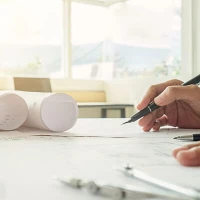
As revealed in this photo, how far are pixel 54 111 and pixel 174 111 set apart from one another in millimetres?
373

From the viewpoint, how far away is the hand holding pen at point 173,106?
883mm

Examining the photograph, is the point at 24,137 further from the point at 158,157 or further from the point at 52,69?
the point at 52,69

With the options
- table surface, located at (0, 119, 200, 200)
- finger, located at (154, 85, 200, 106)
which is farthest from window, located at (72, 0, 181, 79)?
table surface, located at (0, 119, 200, 200)

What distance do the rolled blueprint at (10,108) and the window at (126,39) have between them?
2.68 metres

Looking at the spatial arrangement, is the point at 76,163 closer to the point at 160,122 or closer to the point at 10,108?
the point at 10,108

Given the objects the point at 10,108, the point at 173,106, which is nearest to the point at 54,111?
the point at 10,108

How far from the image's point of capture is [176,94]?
2.89ft

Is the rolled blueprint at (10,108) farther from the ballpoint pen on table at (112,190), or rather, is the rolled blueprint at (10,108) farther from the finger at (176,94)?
the ballpoint pen on table at (112,190)

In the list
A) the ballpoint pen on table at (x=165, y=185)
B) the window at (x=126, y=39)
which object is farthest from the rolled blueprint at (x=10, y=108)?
the window at (x=126, y=39)

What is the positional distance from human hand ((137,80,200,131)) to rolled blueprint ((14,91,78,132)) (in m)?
0.20

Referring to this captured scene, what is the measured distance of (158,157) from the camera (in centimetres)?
50

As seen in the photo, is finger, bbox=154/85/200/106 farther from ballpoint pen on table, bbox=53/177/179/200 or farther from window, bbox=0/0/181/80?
window, bbox=0/0/181/80

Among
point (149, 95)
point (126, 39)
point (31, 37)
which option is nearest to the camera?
point (149, 95)

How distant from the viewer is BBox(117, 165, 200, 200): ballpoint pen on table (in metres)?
0.29
